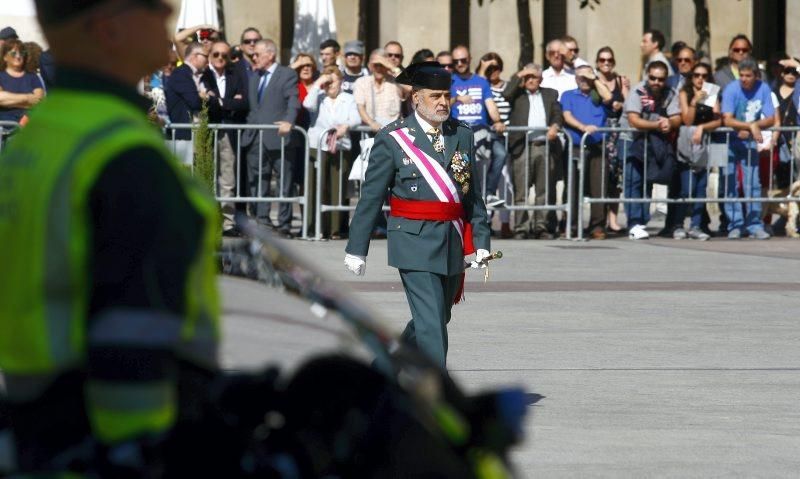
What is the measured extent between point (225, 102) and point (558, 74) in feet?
12.0

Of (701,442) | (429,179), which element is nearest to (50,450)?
(701,442)

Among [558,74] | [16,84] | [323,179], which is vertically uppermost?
[558,74]

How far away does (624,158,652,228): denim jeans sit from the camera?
57.4 ft

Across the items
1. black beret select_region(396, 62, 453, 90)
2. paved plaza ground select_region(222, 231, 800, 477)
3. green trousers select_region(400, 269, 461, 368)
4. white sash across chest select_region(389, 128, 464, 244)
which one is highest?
black beret select_region(396, 62, 453, 90)

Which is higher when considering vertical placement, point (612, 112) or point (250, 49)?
point (250, 49)

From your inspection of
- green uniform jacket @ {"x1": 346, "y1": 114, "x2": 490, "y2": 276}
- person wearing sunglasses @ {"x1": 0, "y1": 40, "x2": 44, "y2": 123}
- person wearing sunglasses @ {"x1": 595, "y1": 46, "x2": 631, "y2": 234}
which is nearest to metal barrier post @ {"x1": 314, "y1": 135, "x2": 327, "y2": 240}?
person wearing sunglasses @ {"x1": 0, "y1": 40, "x2": 44, "y2": 123}

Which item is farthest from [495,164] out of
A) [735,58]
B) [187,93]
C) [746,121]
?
[735,58]

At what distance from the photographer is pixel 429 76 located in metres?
7.95

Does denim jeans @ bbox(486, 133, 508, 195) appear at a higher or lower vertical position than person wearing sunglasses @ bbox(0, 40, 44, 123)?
lower

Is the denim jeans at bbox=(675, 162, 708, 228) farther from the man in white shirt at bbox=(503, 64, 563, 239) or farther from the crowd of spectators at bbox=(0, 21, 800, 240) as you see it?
the man in white shirt at bbox=(503, 64, 563, 239)

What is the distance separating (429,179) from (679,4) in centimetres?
2657

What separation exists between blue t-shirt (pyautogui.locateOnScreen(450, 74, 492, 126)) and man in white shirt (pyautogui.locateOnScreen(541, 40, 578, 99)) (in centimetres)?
127

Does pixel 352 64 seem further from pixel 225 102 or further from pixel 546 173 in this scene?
pixel 546 173

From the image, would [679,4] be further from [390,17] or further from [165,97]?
[165,97]
